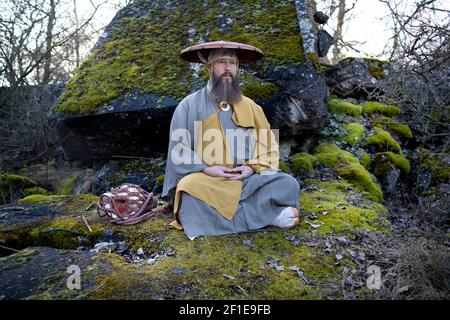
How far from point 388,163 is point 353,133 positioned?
846 mm

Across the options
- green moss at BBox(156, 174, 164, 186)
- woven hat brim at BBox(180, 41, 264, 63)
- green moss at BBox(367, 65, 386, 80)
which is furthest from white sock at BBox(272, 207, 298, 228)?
green moss at BBox(367, 65, 386, 80)

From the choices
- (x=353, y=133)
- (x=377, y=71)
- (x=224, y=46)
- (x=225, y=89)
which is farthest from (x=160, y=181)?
(x=377, y=71)

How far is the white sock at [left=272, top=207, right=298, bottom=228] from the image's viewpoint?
153 inches

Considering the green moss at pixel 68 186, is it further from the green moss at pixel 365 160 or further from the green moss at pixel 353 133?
the green moss at pixel 365 160

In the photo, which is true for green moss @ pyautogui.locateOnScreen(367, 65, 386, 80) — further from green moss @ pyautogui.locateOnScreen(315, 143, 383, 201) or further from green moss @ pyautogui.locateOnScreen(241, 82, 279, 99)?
green moss @ pyautogui.locateOnScreen(241, 82, 279, 99)

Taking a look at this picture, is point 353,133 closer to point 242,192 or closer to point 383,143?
point 383,143

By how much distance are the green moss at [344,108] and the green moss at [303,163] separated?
1.85 m

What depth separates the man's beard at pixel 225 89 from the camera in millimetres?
4055

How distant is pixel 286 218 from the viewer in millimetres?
3893

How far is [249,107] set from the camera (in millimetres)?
4270

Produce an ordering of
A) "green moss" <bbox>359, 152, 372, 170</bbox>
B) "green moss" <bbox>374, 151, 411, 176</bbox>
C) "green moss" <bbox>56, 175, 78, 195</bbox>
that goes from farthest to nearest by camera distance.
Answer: "green moss" <bbox>56, 175, 78, 195</bbox> → "green moss" <bbox>359, 152, 372, 170</bbox> → "green moss" <bbox>374, 151, 411, 176</bbox>

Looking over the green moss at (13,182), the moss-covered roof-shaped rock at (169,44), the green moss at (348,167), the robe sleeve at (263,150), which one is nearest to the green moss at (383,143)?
the green moss at (348,167)

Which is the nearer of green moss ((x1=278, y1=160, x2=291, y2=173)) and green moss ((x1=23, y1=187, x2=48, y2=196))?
green moss ((x1=278, y1=160, x2=291, y2=173))
